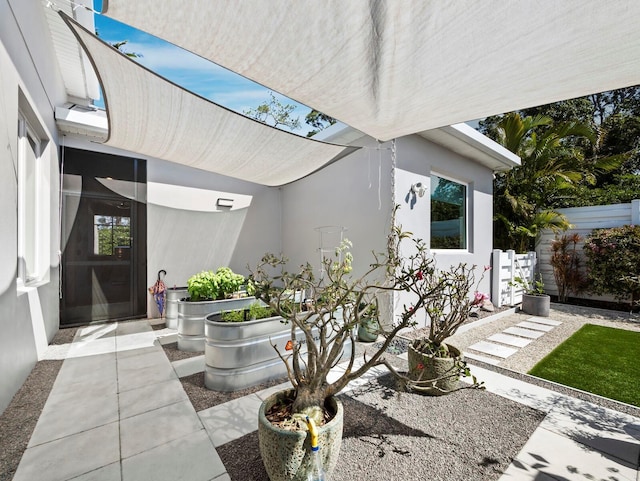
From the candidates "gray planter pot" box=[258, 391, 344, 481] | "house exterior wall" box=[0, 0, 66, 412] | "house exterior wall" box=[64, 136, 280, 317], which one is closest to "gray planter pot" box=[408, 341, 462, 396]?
"gray planter pot" box=[258, 391, 344, 481]

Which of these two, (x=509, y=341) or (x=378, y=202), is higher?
(x=378, y=202)

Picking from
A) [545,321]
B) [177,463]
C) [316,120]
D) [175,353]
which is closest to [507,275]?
[545,321]

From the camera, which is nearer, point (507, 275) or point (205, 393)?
point (205, 393)

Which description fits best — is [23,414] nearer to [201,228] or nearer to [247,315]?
[247,315]

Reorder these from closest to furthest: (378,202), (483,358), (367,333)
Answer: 1. (483,358)
2. (367,333)
3. (378,202)

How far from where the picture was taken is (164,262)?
22.0 feet

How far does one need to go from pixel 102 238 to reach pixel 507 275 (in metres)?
10.4

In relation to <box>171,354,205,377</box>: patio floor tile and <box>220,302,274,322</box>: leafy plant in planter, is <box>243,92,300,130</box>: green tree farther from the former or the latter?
<box>171,354,205,377</box>: patio floor tile

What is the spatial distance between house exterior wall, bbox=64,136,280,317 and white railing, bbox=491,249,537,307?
6.31 metres

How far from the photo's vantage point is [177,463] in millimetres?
2131

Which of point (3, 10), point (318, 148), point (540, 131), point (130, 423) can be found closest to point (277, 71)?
point (318, 148)

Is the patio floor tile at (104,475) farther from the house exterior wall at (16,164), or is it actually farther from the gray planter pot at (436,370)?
the gray planter pot at (436,370)

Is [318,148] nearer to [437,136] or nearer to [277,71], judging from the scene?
[277,71]

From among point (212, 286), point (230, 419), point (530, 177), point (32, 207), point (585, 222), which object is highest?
point (530, 177)
